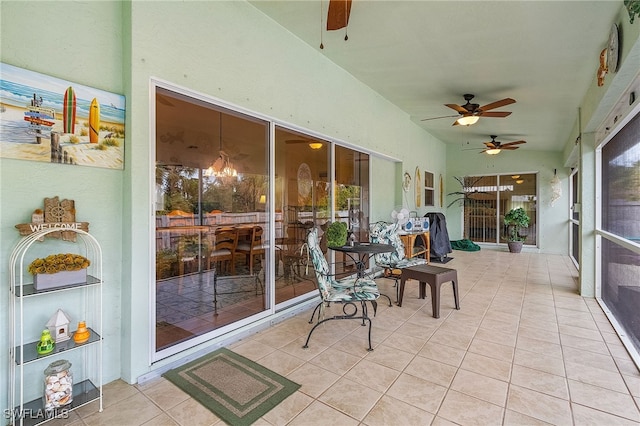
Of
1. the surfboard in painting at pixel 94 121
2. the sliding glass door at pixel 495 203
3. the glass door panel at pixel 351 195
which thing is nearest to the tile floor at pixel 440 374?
the glass door panel at pixel 351 195

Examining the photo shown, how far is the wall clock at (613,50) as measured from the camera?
100.0 inches

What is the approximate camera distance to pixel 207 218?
2875mm

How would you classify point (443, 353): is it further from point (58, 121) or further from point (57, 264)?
point (58, 121)

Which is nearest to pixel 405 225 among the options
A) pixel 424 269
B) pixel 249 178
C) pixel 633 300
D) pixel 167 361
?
pixel 424 269

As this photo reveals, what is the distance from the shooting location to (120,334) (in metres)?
2.17

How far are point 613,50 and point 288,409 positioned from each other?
391 centimetres

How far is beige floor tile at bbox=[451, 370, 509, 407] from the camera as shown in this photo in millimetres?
1966

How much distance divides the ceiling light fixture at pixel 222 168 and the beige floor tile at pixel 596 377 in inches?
129

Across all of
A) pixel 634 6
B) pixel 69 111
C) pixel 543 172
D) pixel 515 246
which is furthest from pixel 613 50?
pixel 543 172

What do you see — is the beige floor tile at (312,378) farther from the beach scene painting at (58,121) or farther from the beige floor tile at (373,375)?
the beach scene painting at (58,121)

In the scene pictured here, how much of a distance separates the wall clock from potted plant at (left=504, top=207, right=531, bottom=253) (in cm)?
610

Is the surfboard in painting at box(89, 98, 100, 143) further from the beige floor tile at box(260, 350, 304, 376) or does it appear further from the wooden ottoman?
the wooden ottoman

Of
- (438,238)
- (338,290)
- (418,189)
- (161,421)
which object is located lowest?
(161,421)

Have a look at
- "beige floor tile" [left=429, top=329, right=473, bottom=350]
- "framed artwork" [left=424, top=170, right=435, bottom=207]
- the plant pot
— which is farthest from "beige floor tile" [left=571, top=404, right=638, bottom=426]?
the plant pot
